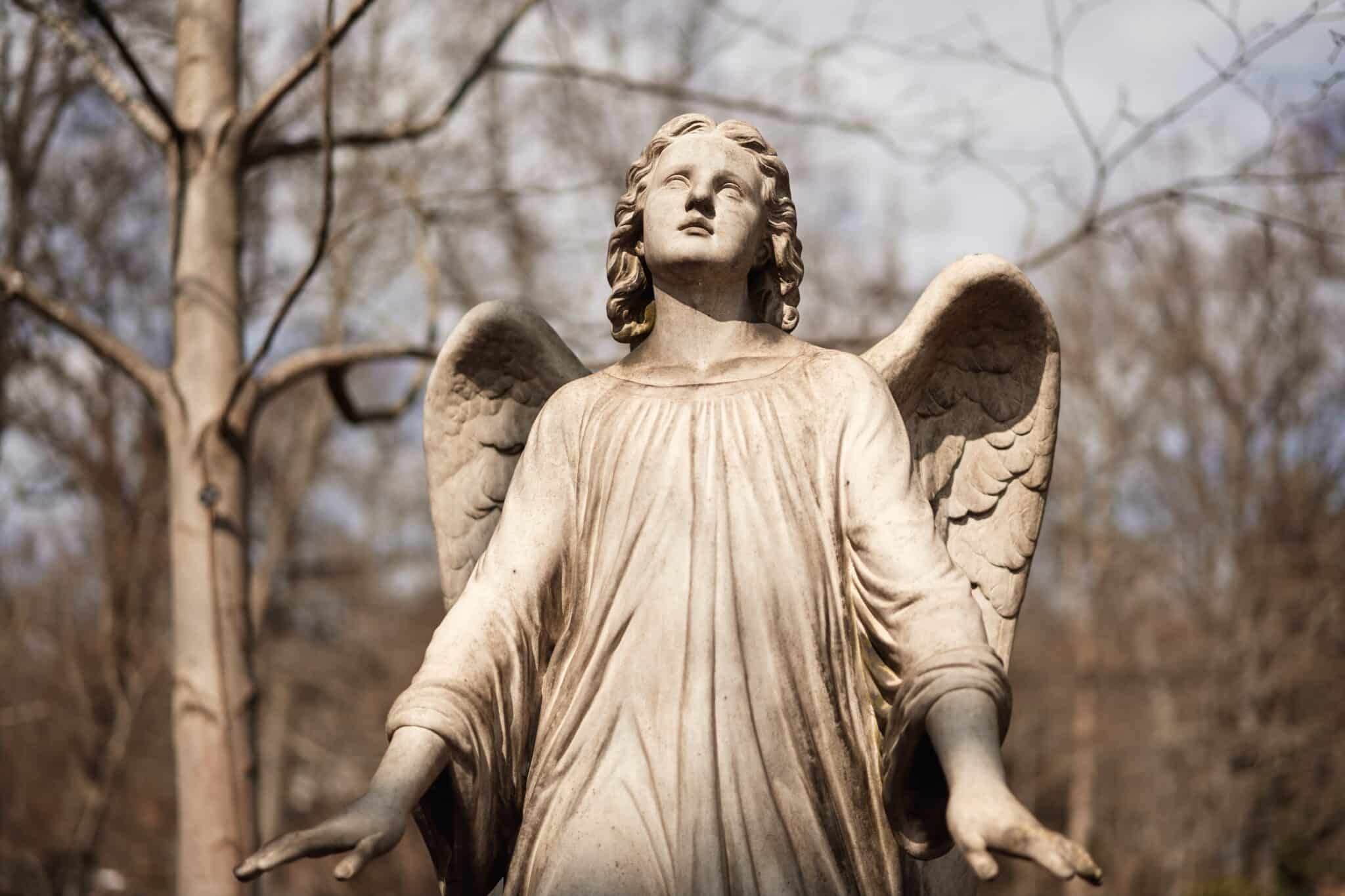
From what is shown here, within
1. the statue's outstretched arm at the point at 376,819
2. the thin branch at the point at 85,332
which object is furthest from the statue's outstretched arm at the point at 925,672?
the thin branch at the point at 85,332

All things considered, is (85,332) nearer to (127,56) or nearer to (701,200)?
(127,56)

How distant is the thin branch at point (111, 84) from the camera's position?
761 cm

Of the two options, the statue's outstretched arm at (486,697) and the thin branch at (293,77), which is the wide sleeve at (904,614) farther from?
the thin branch at (293,77)

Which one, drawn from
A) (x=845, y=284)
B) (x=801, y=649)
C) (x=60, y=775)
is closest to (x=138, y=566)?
(x=60, y=775)

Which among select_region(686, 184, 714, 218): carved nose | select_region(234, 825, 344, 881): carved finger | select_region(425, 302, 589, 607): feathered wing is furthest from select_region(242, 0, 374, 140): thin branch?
select_region(234, 825, 344, 881): carved finger

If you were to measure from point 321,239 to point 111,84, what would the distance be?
172 cm

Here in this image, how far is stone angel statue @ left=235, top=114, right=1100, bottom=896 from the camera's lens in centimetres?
320

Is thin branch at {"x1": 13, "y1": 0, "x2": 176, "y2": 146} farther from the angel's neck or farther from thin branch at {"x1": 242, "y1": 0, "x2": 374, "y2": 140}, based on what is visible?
the angel's neck

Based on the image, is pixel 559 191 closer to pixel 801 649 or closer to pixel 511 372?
pixel 511 372

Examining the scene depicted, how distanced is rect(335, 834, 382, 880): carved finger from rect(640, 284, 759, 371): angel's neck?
1.35 m

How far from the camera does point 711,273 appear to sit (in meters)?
3.76

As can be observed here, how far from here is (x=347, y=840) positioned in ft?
9.59

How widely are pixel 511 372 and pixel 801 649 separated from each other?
132 centimetres

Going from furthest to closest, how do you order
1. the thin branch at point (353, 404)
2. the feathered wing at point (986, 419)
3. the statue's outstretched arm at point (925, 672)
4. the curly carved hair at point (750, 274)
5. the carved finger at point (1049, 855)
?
1. the thin branch at point (353, 404)
2. the feathered wing at point (986, 419)
3. the curly carved hair at point (750, 274)
4. the statue's outstretched arm at point (925, 672)
5. the carved finger at point (1049, 855)
